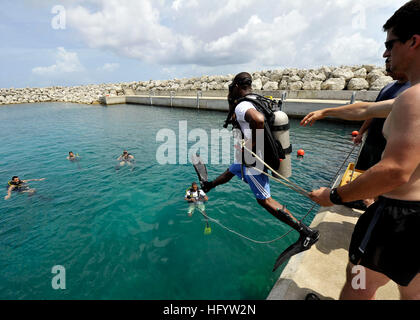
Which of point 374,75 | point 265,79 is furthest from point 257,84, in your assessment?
point 374,75

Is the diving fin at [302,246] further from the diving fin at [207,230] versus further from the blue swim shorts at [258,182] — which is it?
the diving fin at [207,230]

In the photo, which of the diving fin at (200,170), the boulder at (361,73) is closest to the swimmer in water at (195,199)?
the diving fin at (200,170)

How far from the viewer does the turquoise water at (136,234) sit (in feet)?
13.6

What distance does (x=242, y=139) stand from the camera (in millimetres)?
3275

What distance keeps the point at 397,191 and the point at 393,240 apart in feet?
1.26

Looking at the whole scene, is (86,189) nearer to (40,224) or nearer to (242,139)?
(40,224)

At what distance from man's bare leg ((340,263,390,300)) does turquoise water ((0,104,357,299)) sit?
7.65 ft

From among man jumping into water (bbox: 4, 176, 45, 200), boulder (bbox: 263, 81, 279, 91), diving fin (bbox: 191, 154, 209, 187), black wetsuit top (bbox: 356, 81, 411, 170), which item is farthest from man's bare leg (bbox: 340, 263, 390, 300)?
boulder (bbox: 263, 81, 279, 91)

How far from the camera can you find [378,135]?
138 inches

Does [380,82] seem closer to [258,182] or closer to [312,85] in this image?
[312,85]

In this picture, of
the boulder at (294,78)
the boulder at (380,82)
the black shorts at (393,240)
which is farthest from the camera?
the boulder at (294,78)

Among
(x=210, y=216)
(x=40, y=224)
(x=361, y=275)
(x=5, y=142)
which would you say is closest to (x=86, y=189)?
(x=40, y=224)

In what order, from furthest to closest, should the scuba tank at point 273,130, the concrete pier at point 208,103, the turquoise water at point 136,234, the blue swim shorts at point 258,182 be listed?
the concrete pier at point 208,103, the turquoise water at point 136,234, the blue swim shorts at point 258,182, the scuba tank at point 273,130

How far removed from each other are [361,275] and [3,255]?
7816mm
